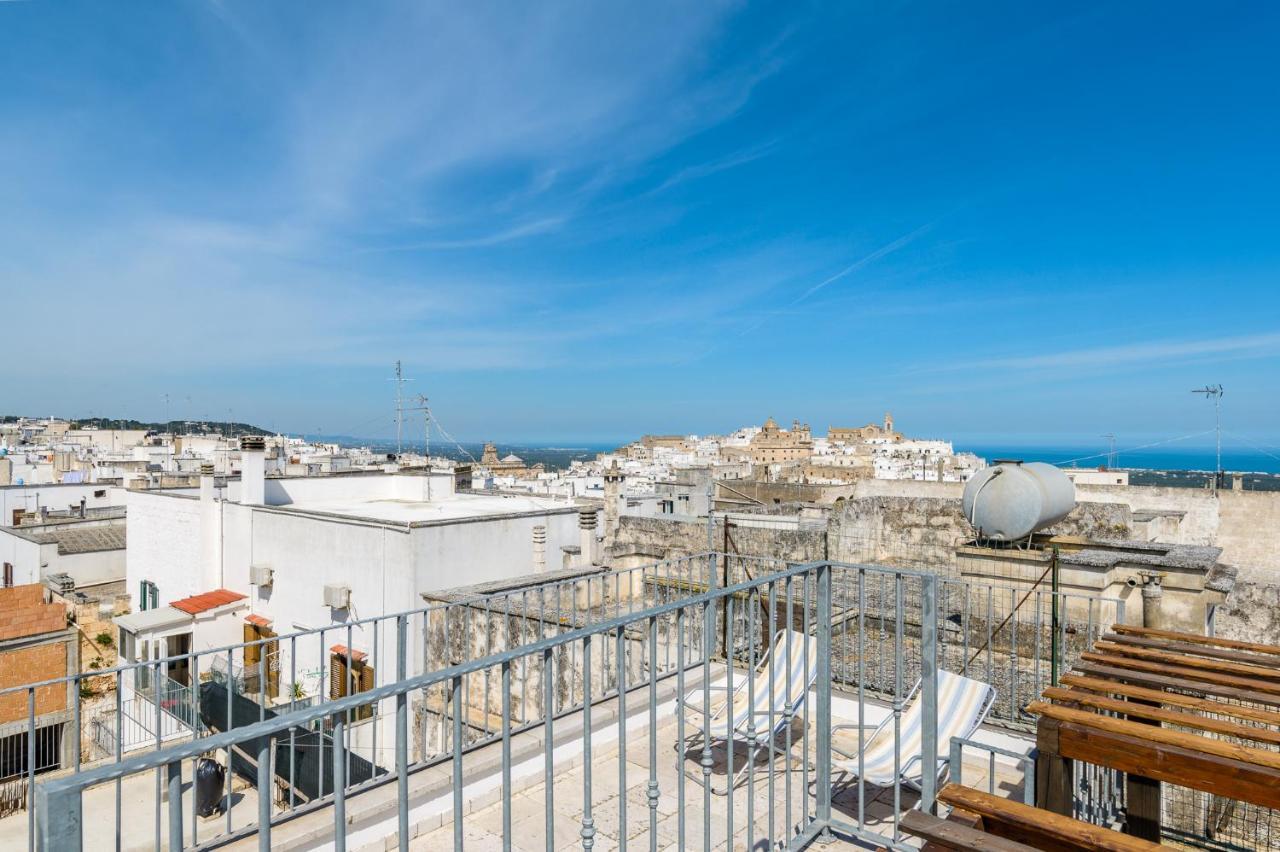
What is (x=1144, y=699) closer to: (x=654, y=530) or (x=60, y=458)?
(x=654, y=530)

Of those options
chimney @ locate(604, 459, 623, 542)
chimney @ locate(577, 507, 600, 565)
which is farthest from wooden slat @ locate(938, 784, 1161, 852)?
chimney @ locate(604, 459, 623, 542)

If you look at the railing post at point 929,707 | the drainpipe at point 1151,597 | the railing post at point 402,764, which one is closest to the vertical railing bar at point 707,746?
the railing post at point 402,764

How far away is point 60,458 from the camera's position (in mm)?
36125

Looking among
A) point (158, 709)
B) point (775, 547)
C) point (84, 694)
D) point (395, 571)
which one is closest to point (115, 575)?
point (84, 694)

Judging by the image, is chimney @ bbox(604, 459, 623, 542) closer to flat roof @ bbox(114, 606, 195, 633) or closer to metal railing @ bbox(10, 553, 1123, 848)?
metal railing @ bbox(10, 553, 1123, 848)

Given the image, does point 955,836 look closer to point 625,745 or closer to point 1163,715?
point 1163,715

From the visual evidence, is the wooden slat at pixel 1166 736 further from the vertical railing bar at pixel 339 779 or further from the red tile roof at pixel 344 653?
the red tile roof at pixel 344 653

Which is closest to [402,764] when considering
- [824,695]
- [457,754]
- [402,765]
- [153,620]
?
[402,765]

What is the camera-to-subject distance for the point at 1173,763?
2443 millimetres

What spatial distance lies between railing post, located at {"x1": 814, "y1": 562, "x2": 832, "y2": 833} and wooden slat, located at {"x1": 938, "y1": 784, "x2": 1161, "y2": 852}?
3.10 feet

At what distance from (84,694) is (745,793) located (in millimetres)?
15995

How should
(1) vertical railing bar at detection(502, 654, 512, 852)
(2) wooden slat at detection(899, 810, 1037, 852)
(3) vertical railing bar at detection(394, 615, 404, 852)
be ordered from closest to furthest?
1. (3) vertical railing bar at detection(394, 615, 404, 852)
2. (1) vertical railing bar at detection(502, 654, 512, 852)
3. (2) wooden slat at detection(899, 810, 1037, 852)

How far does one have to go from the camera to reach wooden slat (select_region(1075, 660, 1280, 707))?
292 centimetres

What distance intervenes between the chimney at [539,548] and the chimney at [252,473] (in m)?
6.56
